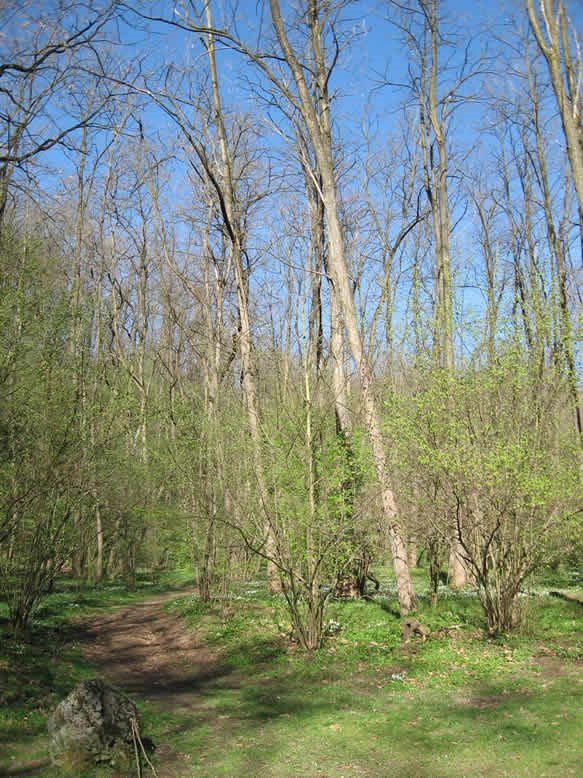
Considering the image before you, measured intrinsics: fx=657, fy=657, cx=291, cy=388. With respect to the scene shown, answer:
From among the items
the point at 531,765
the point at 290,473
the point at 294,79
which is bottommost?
the point at 531,765

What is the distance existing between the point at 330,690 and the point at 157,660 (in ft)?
11.5

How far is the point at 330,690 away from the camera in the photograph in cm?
758

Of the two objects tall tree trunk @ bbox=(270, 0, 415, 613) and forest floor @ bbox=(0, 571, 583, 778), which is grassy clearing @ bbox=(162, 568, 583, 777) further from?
tall tree trunk @ bbox=(270, 0, 415, 613)

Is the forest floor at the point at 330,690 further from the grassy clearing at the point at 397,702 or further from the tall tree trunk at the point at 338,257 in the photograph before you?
the tall tree trunk at the point at 338,257

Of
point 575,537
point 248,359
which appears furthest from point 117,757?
point 248,359

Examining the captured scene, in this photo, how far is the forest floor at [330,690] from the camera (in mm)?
5480

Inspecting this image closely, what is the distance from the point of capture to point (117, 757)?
543 centimetres

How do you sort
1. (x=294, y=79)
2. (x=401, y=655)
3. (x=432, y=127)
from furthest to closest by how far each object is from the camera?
(x=432, y=127) < (x=294, y=79) < (x=401, y=655)

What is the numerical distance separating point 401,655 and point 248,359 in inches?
234

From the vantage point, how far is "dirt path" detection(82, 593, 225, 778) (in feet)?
24.9

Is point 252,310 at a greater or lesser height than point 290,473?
greater

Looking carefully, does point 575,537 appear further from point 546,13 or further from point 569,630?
point 546,13

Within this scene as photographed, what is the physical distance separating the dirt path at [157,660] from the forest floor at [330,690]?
0.10 feet

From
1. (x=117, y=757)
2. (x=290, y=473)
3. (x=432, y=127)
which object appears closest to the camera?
(x=117, y=757)
